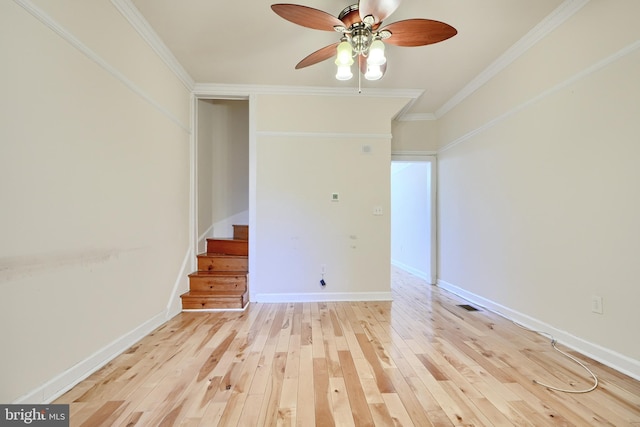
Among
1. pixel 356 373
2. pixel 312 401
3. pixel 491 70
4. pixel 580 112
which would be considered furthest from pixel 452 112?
pixel 312 401

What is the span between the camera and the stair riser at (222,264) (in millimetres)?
3367

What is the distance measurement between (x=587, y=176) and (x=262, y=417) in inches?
106

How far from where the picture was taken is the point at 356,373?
5.67 feet

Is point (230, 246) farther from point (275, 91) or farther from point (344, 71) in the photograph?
point (344, 71)

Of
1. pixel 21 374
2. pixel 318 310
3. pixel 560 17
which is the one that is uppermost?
pixel 560 17

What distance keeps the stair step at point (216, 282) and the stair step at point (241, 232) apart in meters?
0.76

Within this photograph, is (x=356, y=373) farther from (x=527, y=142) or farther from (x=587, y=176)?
(x=527, y=142)

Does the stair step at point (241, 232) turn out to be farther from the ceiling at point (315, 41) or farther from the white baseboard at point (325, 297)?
the ceiling at point (315, 41)

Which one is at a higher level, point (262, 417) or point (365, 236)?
point (365, 236)

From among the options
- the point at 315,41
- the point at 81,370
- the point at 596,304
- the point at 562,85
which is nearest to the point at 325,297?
the point at 81,370

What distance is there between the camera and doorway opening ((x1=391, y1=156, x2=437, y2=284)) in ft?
13.8

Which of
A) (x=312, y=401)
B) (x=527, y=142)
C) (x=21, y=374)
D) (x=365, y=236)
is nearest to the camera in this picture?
(x=21, y=374)

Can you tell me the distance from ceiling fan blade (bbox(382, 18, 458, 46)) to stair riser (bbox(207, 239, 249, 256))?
276 cm

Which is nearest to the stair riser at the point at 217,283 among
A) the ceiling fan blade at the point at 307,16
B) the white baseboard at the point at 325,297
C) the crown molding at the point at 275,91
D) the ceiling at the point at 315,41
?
the white baseboard at the point at 325,297
